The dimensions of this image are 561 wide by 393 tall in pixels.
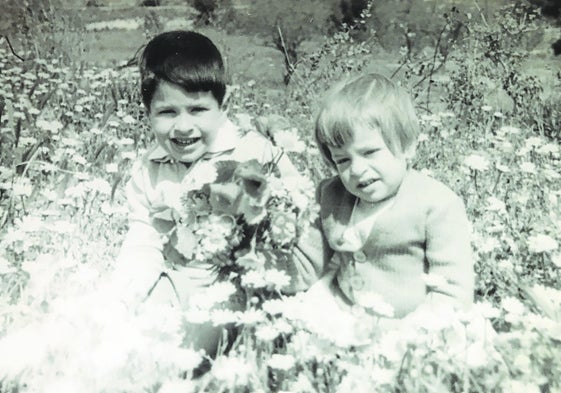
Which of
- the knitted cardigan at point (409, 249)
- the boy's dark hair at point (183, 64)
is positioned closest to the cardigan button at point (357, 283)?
the knitted cardigan at point (409, 249)

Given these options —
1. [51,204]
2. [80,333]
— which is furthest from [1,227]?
[80,333]

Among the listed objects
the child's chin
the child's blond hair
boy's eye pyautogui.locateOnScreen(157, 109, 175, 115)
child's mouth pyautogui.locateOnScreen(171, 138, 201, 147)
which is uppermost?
the child's blond hair

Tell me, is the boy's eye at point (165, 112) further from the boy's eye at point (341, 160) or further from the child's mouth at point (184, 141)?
the boy's eye at point (341, 160)

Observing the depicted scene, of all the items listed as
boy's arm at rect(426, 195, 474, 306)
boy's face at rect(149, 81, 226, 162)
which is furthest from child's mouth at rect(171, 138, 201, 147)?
boy's arm at rect(426, 195, 474, 306)

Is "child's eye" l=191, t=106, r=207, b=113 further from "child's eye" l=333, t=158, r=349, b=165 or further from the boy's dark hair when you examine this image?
"child's eye" l=333, t=158, r=349, b=165

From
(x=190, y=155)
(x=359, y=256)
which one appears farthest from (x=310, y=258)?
(x=190, y=155)

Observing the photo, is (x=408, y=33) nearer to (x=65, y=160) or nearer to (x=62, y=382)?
(x=65, y=160)

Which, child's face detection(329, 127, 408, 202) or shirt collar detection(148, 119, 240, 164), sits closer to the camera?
child's face detection(329, 127, 408, 202)
